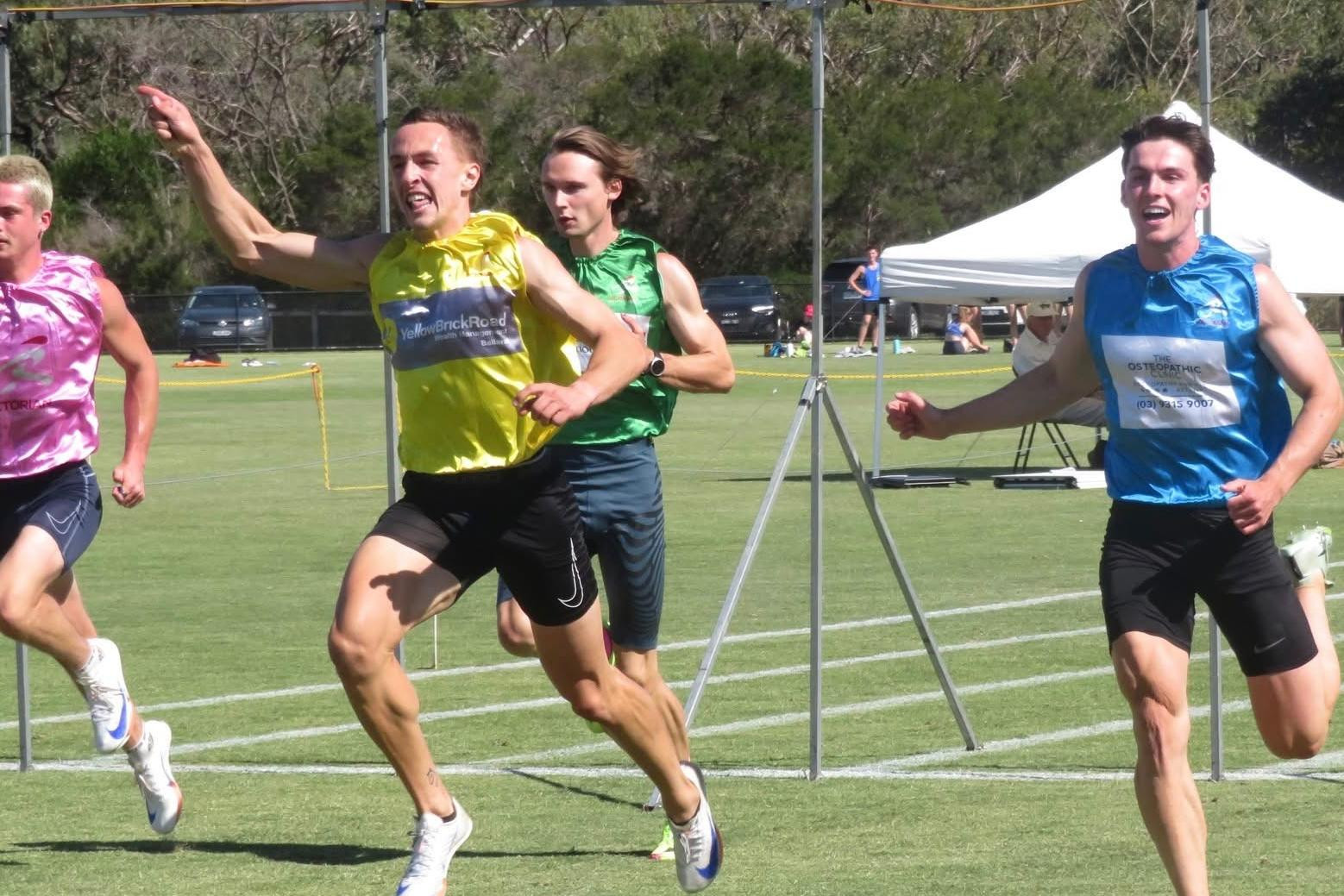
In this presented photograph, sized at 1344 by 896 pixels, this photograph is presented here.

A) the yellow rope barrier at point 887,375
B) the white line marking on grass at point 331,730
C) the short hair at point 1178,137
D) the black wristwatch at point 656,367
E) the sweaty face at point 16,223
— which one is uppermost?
the short hair at point 1178,137

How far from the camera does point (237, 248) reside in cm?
589

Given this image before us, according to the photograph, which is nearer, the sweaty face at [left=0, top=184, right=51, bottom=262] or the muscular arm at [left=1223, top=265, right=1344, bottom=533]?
the muscular arm at [left=1223, top=265, right=1344, bottom=533]

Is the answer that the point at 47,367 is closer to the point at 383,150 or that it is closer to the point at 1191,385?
the point at 383,150

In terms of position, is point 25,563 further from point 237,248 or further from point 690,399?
point 690,399

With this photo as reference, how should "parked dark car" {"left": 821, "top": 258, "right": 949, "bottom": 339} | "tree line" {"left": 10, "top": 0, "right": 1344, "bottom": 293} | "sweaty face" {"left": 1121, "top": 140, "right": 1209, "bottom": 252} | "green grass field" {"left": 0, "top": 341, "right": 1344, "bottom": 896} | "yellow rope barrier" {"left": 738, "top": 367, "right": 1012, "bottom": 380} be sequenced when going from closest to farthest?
1. "sweaty face" {"left": 1121, "top": 140, "right": 1209, "bottom": 252}
2. "green grass field" {"left": 0, "top": 341, "right": 1344, "bottom": 896}
3. "yellow rope barrier" {"left": 738, "top": 367, "right": 1012, "bottom": 380}
4. "parked dark car" {"left": 821, "top": 258, "right": 949, "bottom": 339}
5. "tree line" {"left": 10, "top": 0, "right": 1344, "bottom": 293}

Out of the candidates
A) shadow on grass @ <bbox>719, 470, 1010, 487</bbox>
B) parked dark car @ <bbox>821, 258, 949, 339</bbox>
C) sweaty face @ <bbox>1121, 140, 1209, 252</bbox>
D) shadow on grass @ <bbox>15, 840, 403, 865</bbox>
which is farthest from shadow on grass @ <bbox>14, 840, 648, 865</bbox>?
parked dark car @ <bbox>821, 258, 949, 339</bbox>

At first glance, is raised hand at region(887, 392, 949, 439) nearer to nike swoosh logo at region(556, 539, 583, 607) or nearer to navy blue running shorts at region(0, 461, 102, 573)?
nike swoosh logo at region(556, 539, 583, 607)

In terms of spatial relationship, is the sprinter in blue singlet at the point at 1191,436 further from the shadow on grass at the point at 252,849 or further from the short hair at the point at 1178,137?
the shadow on grass at the point at 252,849

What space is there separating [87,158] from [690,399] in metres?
30.7

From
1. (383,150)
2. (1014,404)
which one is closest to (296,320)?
(383,150)

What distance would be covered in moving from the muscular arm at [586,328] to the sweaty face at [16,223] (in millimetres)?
1862

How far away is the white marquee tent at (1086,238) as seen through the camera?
18.2 metres

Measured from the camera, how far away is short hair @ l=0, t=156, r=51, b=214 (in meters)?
6.64

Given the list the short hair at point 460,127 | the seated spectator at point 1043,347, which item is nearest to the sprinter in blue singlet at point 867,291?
the seated spectator at point 1043,347
